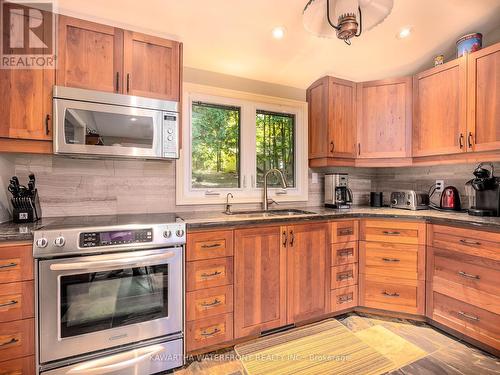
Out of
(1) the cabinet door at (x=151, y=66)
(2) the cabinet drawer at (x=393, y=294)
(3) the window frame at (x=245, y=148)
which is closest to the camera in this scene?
(1) the cabinet door at (x=151, y=66)

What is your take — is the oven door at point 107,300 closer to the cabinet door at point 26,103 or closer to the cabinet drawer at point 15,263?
the cabinet drawer at point 15,263

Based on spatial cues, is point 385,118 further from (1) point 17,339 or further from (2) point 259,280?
(1) point 17,339

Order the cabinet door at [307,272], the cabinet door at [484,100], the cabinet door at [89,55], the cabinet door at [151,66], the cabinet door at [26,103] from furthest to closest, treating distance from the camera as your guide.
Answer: the cabinet door at [307,272] < the cabinet door at [484,100] < the cabinet door at [151,66] < the cabinet door at [89,55] < the cabinet door at [26,103]

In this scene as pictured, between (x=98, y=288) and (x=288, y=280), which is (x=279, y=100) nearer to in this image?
(x=288, y=280)

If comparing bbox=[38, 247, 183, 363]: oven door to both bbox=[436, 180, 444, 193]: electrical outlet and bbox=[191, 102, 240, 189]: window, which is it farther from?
bbox=[436, 180, 444, 193]: electrical outlet

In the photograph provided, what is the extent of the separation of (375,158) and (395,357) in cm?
183

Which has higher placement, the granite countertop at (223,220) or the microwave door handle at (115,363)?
the granite countertop at (223,220)

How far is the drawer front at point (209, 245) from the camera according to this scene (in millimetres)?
1755

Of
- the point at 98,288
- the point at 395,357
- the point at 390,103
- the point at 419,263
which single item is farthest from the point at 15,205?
the point at 390,103

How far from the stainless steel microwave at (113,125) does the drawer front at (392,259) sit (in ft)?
6.43

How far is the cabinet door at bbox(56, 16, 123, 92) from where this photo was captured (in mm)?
1683

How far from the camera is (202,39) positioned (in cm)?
217

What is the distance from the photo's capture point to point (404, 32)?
90.7 inches

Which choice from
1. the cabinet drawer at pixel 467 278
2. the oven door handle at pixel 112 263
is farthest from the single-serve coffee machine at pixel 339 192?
the oven door handle at pixel 112 263
